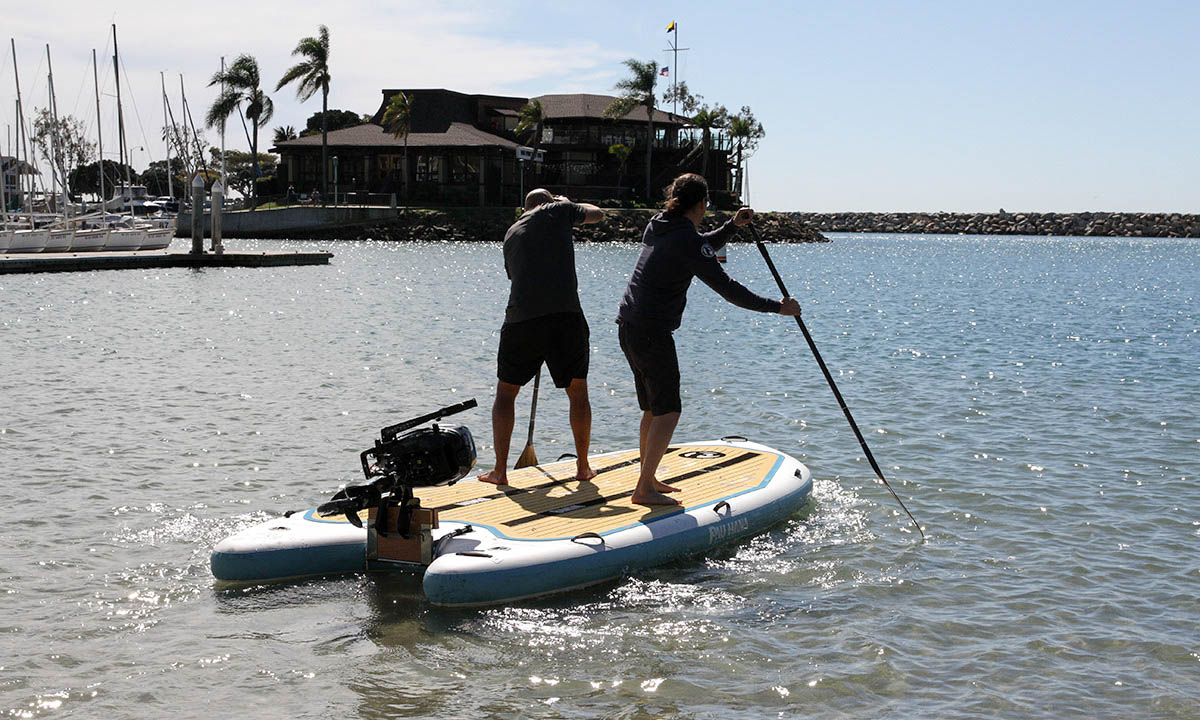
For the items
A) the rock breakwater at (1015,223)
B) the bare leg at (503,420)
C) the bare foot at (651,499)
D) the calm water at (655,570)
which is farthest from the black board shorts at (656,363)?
the rock breakwater at (1015,223)

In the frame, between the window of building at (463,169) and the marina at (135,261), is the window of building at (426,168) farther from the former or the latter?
the marina at (135,261)

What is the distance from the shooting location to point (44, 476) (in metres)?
9.77

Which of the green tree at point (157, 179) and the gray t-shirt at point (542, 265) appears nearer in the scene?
the gray t-shirt at point (542, 265)

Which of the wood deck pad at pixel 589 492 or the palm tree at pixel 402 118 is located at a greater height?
the palm tree at pixel 402 118

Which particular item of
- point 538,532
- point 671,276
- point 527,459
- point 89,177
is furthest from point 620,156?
point 538,532

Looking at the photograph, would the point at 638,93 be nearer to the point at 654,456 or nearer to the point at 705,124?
the point at 705,124

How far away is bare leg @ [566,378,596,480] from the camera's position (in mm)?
8266

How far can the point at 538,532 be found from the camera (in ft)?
23.5

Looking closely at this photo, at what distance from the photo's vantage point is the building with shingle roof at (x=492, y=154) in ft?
254

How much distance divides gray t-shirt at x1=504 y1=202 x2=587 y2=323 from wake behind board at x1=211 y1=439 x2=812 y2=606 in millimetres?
1376

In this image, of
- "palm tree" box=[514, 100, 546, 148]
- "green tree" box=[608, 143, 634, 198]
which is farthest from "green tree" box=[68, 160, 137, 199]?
"green tree" box=[608, 143, 634, 198]

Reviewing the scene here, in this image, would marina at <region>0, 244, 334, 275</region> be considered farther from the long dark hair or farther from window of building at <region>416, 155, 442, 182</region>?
the long dark hair

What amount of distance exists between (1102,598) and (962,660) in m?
1.59

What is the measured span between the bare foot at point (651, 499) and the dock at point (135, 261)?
3573 centimetres
